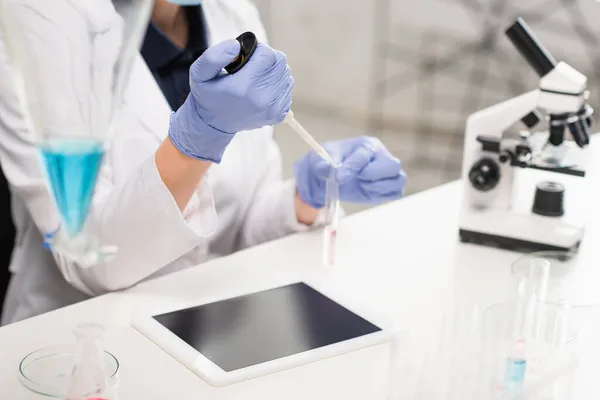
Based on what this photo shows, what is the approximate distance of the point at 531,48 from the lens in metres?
1.58

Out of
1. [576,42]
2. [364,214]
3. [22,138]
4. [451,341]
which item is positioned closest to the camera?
[451,341]

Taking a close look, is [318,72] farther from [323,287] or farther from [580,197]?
[323,287]

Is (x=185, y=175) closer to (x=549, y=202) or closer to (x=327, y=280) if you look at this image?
(x=327, y=280)

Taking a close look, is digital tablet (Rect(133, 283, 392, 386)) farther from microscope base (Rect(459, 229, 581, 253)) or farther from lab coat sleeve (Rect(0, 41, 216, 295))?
microscope base (Rect(459, 229, 581, 253))

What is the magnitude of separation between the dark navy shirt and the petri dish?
77 centimetres

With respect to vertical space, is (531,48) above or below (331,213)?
above

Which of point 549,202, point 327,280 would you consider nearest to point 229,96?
point 327,280

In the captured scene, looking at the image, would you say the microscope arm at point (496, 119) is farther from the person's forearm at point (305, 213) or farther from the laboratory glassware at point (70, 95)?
the laboratory glassware at point (70, 95)

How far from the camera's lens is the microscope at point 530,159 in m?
1.55

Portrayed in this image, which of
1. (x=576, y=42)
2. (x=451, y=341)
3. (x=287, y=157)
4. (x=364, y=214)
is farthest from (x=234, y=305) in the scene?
(x=287, y=157)

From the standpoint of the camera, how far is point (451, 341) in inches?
41.7

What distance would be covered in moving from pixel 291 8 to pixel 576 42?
4.50 ft

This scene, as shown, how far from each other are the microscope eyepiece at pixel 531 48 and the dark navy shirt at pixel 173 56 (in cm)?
71

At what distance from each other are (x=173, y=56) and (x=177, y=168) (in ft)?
1.74
